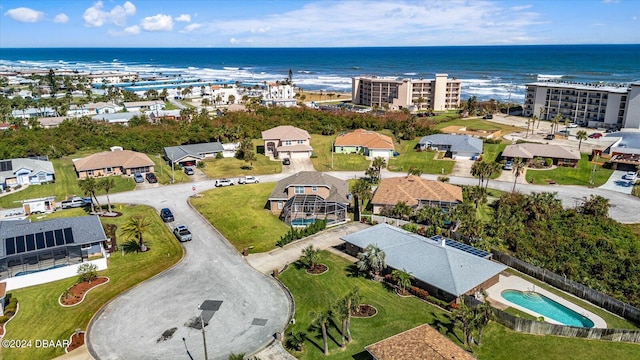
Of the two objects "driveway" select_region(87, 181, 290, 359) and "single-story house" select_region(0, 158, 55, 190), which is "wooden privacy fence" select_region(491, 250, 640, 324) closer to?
"driveway" select_region(87, 181, 290, 359)

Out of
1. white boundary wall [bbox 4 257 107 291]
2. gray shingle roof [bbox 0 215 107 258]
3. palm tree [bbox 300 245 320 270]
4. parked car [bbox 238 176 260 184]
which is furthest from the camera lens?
parked car [bbox 238 176 260 184]

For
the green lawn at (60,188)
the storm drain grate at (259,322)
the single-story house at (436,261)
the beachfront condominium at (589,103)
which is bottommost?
the storm drain grate at (259,322)

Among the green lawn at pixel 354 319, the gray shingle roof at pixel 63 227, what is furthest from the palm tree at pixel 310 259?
the gray shingle roof at pixel 63 227

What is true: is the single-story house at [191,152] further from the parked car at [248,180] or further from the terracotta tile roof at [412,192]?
the terracotta tile roof at [412,192]

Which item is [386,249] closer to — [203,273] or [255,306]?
[255,306]

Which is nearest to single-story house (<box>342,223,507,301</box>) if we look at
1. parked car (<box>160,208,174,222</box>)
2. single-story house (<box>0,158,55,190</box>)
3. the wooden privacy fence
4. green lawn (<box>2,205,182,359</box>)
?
the wooden privacy fence

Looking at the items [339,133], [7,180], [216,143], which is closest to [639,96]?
[339,133]

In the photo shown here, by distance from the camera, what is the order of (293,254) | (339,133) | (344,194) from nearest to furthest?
(293,254)
(344,194)
(339,133)
